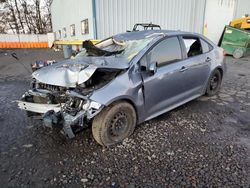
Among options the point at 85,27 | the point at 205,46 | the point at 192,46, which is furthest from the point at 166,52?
the point at 85,27

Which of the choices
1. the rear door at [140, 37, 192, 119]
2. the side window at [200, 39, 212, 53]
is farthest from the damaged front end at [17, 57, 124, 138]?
the side window at [200, 39, 212, 53]

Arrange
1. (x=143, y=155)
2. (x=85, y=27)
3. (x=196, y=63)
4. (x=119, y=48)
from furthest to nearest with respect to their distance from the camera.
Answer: (x=85, y=27) → (x=196, y=63) → (x=119, y=48) → (x=143, y=155)

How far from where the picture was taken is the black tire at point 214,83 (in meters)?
4.78

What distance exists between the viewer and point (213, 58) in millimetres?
4594

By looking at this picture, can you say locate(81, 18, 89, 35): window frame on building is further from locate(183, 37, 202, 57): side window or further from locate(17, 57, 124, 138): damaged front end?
locate(17, 57, 124, 138): damaged front end

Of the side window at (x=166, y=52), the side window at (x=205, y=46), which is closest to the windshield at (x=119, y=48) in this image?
the side window at (x=166, y=52)

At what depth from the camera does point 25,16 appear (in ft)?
108

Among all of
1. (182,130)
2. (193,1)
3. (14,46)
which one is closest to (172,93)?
(182,130)

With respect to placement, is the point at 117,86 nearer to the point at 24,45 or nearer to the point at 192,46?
the point at 192,46

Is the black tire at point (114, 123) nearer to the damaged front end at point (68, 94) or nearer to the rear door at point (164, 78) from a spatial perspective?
the damaged front end at point (68, 94)

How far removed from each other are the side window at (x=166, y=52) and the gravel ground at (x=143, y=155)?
1075 millimetres

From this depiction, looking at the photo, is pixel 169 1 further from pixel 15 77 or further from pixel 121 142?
pixel 121 142

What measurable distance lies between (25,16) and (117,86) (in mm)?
35534

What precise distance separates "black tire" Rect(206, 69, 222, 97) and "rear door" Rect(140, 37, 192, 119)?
1.15m
